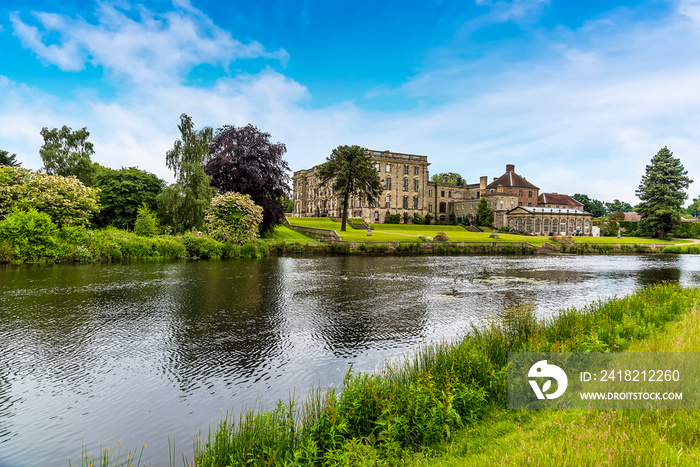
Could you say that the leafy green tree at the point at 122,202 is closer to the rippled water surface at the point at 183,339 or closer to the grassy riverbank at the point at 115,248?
the grassy riverbank at the point at 115,248

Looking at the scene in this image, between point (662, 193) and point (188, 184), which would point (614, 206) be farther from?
point (188, 184)

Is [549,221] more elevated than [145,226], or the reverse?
[549,221]

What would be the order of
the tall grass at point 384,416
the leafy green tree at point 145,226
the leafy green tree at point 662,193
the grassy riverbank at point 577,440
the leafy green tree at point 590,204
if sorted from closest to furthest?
the grassy riverbank at point 577,440 → the tall grass at point 384,416 → the leafy green tree at point 145,226 → the leafy green tree at point 662,193 → the leafy green tree at point 590,204

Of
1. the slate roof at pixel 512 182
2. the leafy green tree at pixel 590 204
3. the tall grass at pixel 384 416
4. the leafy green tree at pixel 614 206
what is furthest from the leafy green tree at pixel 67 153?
the leafy green tree at pixel 614 206

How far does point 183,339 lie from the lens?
10.2m

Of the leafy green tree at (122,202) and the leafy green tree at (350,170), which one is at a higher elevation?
the leafy green tree at (350,170)

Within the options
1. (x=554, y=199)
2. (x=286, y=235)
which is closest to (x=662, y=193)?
(x=554, y=199)

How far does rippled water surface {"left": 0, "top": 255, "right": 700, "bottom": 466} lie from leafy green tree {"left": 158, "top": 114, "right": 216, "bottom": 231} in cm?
1775

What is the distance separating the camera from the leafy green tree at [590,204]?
118 m

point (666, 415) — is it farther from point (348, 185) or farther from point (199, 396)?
point (348, 185)

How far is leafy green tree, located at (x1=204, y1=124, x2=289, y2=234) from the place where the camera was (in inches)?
1783

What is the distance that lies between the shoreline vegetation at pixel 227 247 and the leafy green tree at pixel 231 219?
4.69 ft

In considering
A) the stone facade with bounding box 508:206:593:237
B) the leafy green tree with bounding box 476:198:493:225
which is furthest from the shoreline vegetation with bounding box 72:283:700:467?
the leafy green tree with bounding box 476:198:493:225

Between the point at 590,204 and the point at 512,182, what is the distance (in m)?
51.2
